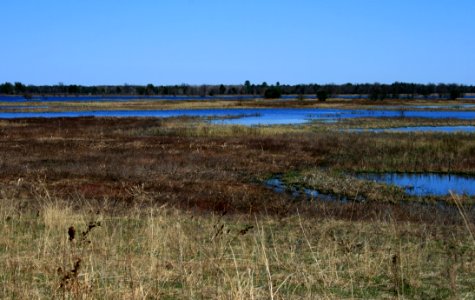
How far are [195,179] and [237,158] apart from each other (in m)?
7.28

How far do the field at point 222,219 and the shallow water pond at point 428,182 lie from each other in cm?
116

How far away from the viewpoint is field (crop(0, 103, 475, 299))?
576 centimetres

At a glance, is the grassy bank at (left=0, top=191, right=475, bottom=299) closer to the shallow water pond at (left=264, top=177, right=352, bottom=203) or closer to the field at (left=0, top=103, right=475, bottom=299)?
the field at (left=0, top=103, right=475, bottom=299)

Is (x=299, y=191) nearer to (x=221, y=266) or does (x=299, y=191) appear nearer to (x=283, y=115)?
(x=221, y=266)

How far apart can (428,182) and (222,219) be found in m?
15.4

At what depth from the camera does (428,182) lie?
23.5 m

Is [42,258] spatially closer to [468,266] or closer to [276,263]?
[276,263]

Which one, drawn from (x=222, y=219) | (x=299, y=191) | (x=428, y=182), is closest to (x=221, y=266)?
(x=222, y=219)

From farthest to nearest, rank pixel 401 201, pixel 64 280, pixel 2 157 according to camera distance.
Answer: pixel 2 157, pixel 401 201, pixel 64 280

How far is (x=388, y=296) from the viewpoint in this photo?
5656mm

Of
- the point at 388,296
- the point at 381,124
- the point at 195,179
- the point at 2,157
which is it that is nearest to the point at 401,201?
A: the point at 195,179

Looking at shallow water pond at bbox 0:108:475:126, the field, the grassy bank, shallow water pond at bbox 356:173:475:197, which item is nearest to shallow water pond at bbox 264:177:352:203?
the field

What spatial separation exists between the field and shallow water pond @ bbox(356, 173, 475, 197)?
3.79 feet

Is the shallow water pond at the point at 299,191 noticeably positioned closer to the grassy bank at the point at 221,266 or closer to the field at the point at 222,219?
the field at the point at 222,219
